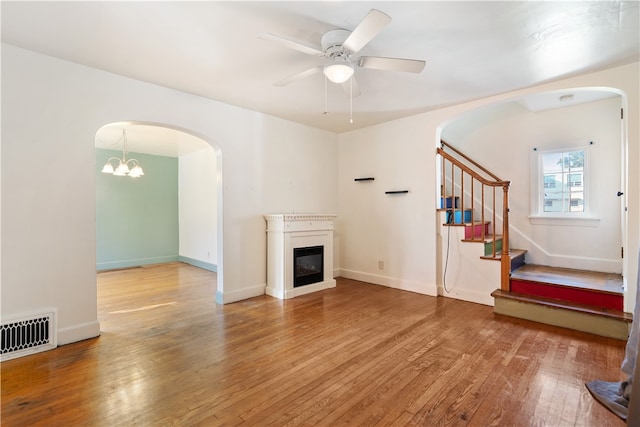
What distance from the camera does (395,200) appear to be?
15.3 ft

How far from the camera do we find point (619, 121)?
12.7 feet

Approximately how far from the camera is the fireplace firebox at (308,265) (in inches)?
169

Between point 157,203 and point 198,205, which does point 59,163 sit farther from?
point 157,203

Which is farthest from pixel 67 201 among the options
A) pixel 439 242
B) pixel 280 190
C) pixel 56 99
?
pixel 439 242

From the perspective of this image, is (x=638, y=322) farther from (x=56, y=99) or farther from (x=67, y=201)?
(x=56, y=99)

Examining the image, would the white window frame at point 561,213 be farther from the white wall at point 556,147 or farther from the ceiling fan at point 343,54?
the ceiling fan at point 343,54

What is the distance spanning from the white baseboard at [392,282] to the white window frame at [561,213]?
203cm

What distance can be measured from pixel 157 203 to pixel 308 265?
4.68 metres

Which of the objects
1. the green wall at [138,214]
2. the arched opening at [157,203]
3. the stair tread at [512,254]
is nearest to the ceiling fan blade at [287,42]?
the stair tread at [512,254]

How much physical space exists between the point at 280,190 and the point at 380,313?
2.36 meters

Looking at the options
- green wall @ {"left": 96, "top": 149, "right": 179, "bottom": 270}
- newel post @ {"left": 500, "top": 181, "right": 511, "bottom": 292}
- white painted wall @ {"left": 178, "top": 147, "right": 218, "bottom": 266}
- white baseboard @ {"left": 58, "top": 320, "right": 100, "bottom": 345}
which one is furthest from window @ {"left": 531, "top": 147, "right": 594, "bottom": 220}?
green wall @ {"left": 96, "top": 149, "right": 179, "bottom": 270}

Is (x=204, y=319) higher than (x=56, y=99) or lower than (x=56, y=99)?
lower

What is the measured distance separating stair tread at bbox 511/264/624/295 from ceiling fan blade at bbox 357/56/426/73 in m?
2.89

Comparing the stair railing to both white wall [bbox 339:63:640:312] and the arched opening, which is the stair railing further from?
the arched opening
